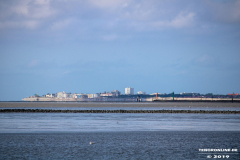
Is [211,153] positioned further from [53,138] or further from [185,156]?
[53,138]

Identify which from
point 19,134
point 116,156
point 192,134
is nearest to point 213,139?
point 192,134

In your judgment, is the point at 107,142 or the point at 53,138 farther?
the point at 53,138

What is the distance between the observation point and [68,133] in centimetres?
2939

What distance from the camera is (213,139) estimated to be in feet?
83.1

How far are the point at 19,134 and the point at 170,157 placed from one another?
598 inches

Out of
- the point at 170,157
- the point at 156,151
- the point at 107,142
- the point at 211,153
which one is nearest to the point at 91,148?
the point at 107,142

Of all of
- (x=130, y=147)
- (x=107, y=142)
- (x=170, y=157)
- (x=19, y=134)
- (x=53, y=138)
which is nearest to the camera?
(x=170, y=157)

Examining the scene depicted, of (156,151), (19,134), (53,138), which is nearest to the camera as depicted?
(156,151)

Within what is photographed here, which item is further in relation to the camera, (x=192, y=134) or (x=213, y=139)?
(x=192, y=134)

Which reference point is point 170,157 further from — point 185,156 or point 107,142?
point 107,142

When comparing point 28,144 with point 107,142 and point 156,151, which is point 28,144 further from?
point 156,151

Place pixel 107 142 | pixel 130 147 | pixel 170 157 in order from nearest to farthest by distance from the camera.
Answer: pixel 170 157, pixel 130 147, pixel 107 142

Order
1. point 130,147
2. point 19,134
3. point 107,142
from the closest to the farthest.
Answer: point 130,147, point 107,142, point 19,134

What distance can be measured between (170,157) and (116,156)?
126 inches
